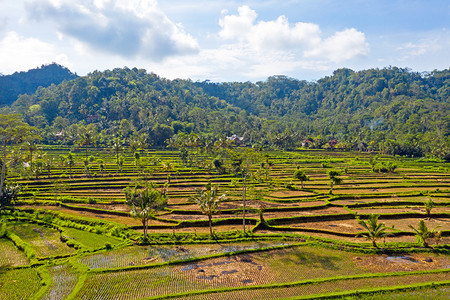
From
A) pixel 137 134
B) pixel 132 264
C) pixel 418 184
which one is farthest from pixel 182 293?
pixel 137 134

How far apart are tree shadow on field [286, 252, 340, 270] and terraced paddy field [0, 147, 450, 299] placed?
10 cm

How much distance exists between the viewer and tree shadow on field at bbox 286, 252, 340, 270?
81.5 feet

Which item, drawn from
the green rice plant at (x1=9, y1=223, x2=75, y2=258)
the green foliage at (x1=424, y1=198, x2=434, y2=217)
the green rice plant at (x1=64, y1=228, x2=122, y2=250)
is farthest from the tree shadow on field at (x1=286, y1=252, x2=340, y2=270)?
the green rice plant at (x1=9, y1=223, x2=75, y2=258)

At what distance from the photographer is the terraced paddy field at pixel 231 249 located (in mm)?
21312

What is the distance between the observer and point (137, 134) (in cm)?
12912

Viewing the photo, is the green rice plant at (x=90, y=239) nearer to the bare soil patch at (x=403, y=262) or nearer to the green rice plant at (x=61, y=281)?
the green rice plant at (x=61, y=281)

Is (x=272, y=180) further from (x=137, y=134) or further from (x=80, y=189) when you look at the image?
(x=137, y=134)

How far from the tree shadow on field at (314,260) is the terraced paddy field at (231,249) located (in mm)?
96

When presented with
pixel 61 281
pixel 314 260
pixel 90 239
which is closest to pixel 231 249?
pixel 314 260

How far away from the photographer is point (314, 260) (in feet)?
85.3

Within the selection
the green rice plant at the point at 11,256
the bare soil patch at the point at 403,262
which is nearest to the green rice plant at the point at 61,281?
the green rice plant at the point at 11,256

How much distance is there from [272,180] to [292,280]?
4045cm

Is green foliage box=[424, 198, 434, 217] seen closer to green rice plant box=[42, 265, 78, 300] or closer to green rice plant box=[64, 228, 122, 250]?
green rice plant box=[64, 228, 122, 250]

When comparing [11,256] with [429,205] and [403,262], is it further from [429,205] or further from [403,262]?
[429,205]
